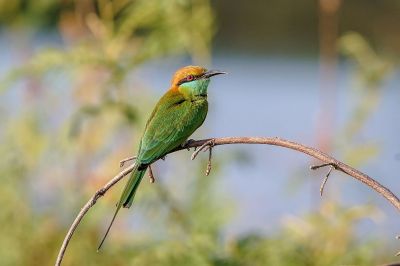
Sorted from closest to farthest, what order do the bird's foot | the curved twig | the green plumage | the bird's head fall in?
the curved twig < the bird's foot < the green plumage < the bird's head

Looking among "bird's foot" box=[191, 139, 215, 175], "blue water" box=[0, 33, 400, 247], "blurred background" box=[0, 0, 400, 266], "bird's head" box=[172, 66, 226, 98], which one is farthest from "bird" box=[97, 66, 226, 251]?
"blue water" box=[0, 33, 400, 247]

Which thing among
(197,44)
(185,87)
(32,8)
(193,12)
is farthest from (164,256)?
(32,8)

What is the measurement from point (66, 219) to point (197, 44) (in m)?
1.07

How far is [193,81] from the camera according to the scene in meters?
2.69

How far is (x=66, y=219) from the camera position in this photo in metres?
4.21

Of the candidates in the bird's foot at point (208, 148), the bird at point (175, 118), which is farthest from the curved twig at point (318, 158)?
the bird at point (175, 118)

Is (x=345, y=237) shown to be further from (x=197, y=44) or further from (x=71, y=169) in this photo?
(x=71, y=169)

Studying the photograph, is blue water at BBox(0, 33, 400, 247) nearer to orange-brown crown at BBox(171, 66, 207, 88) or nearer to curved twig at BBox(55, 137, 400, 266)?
orange-brown crown at BBox(171, 66, 207, 88)

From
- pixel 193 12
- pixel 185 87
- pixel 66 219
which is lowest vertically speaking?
pixel 185 87

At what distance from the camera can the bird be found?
7.61ft

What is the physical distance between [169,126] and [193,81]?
0.85 ft

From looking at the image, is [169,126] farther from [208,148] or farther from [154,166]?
[154,166]

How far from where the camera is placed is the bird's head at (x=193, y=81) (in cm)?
266

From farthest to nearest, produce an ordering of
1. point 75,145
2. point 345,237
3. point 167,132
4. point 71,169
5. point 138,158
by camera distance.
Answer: point 71,169, point 75,145, point 345,237, point 167,132, point 138,158
